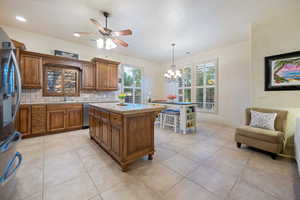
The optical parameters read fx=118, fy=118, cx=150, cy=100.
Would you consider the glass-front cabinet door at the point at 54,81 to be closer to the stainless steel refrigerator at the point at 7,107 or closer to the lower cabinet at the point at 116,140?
the stainless steel refrigerator at the point at 7,107

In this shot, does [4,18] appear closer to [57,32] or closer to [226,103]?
[57,32]

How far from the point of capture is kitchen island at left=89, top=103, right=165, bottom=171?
178 cm

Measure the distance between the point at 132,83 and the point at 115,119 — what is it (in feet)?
13.8

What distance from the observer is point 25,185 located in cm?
150

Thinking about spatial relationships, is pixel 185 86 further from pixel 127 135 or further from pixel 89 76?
pixel 127 135

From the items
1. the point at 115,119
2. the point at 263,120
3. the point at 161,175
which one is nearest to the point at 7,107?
the point at 115,119

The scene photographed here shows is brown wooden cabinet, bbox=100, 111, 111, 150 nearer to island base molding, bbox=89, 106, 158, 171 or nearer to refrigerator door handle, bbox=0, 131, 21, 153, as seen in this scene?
island base molding, bbox=89, 106, 158, 171

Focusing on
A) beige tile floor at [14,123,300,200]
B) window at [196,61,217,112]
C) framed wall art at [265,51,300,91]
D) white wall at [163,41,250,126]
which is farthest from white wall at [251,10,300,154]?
window at [196,61,217,112]

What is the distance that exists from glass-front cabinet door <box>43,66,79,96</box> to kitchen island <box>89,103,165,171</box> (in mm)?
2618

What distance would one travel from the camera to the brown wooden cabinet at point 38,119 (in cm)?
319

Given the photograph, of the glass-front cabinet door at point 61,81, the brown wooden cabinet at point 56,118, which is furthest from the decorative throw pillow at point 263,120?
the glass-front cabinet door at point 61,81

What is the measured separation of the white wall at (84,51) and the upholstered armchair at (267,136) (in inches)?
183

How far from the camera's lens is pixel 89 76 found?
425 cm

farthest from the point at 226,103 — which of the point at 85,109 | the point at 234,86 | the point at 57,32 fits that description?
the point at 57,32
